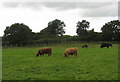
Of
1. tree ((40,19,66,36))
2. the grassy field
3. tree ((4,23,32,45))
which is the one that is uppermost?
tree ((40,19,66,36))

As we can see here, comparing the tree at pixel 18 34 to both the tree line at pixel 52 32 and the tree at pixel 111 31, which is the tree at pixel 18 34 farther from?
the tree at pixel 111 31

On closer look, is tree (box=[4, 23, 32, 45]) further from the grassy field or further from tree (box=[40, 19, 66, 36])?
the grassy field

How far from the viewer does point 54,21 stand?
123 meters

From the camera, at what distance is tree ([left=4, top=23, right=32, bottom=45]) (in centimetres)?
7688

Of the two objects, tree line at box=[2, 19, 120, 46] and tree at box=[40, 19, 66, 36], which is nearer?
tree line at box=[2, 19, 120, 46]

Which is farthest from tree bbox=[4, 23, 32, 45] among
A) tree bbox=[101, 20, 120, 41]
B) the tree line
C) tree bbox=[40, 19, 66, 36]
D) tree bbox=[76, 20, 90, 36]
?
tree bbox=[76, 20, 90, 36]

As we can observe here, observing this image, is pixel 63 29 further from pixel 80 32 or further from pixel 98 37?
pixel 98 37

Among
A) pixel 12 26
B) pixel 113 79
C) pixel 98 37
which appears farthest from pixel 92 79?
pixel 98 37

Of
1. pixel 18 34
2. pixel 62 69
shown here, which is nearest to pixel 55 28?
pixel 18 34

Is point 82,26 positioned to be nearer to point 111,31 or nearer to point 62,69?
point 111,31

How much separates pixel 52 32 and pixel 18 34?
42.9m

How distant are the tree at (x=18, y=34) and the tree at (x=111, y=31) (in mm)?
31653

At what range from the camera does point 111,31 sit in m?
92.6

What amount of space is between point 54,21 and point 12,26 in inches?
1713
